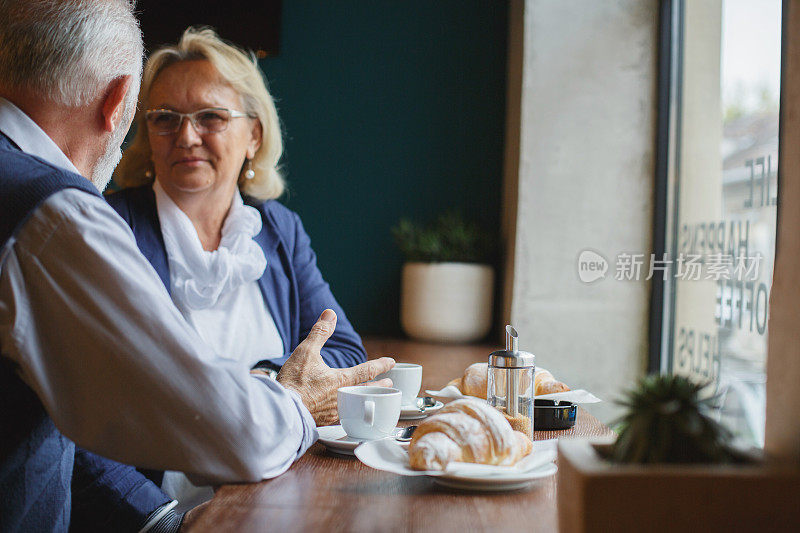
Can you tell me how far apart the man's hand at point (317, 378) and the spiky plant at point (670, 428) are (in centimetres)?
59

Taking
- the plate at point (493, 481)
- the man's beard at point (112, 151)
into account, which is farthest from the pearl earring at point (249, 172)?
the plate at point (493, 481)

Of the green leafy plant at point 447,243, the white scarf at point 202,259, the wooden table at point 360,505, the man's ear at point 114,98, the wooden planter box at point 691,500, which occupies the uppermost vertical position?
the man's ear at point 114,98

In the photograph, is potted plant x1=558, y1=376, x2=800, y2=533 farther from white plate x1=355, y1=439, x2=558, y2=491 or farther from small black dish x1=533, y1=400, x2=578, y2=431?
small black dish x1=533, y1=400, x2=578, y2=431

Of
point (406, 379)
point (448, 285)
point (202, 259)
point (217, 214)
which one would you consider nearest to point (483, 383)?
point (406, 379)

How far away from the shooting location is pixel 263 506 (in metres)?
0.78

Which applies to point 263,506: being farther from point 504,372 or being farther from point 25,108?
point 25,108

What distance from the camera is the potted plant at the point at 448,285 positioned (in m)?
2.91

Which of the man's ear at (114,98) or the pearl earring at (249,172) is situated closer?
the man's ear at (114,98)

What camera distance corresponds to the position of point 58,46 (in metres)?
1.00

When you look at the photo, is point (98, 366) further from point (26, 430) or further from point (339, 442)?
point (339, 442)

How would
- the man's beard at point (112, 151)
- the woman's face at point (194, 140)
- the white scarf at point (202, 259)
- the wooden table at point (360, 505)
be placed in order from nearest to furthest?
the wooden table at point (360, 505), the man's beard at point (112, 151), the white scarf at point (202, 259), the woman's face at point (194, 140)

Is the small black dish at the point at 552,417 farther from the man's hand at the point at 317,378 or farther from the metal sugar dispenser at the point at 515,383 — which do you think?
the man's hand at the point at 317,378

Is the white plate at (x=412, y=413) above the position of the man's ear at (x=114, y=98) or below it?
below

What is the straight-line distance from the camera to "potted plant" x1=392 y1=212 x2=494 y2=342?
2.91 meters
